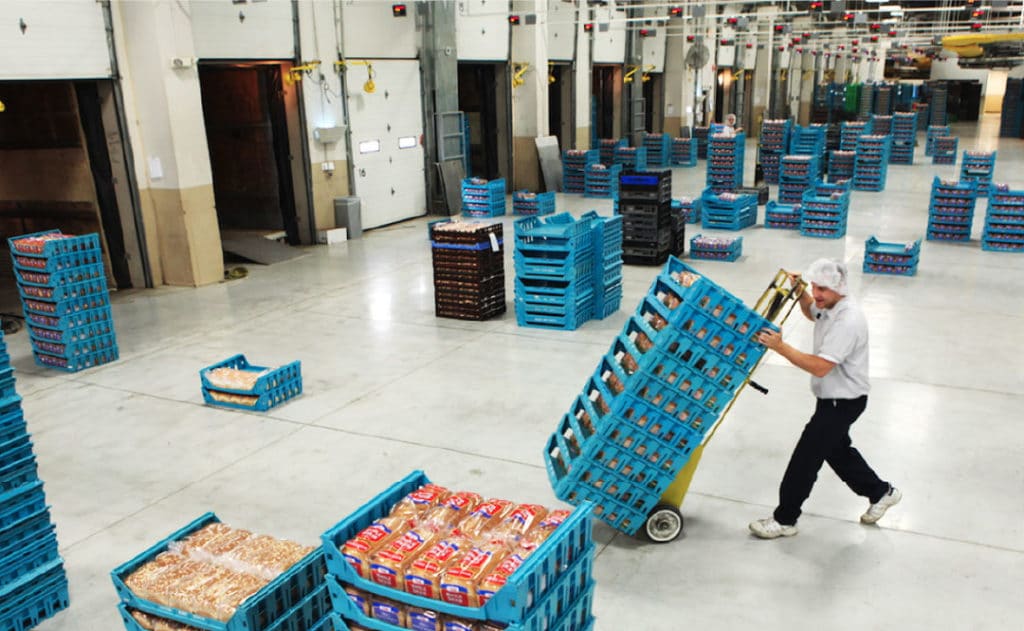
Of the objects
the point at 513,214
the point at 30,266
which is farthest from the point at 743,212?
the point at 30,266

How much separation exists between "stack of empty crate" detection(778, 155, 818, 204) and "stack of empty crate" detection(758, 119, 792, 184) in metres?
3.39

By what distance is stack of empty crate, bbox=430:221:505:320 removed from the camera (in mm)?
10086

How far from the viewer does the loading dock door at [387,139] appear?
55.2ft

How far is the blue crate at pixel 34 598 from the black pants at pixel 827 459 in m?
4.50

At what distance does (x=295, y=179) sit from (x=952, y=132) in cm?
3865

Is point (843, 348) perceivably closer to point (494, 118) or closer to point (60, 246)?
point (60, 246)

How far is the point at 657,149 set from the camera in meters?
28.7

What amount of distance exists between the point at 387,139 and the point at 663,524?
14.1m

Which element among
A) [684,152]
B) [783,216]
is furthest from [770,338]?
[684,152]

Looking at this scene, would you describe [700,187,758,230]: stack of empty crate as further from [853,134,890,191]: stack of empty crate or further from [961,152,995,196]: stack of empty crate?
[853,134,890,191]: stack of empty crate

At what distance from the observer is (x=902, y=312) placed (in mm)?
10438

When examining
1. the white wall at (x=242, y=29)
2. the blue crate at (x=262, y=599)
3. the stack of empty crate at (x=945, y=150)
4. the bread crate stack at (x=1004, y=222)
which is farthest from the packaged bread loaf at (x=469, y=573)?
the stack of empty crate at (x=945, y=150)

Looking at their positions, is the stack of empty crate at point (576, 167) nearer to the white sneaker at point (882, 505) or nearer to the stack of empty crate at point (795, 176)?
the stack of empty crate at point (795, 176)

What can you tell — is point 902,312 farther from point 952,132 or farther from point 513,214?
point 952,132
